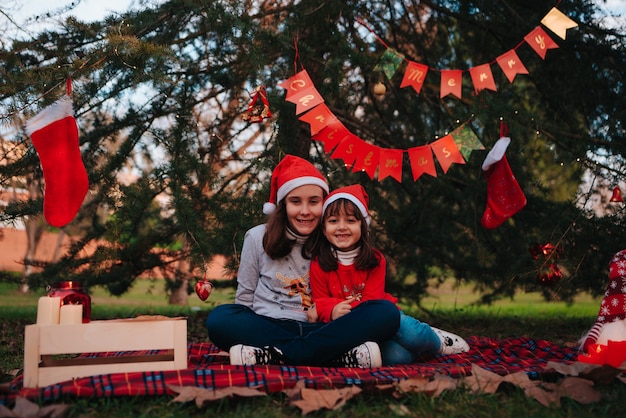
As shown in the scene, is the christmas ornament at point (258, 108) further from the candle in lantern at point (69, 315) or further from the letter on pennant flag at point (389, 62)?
the candle in lantern at point (69, 315)

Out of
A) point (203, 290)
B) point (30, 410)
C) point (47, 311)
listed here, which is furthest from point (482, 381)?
point (203, 290)

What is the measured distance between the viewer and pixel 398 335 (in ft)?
9.98

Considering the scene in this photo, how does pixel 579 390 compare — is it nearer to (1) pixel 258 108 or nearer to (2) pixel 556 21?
(1) pixel 258 108

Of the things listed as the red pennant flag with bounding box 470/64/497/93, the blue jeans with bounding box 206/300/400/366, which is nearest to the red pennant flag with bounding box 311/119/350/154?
the red pennant flag with bounding box 470/64/497/93

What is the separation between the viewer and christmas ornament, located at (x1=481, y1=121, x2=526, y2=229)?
4223mm

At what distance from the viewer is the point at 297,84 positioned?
3861 millimetres

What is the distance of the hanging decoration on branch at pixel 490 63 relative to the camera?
12.8 feet

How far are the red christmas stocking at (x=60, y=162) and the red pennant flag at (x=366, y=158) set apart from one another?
5.61ft

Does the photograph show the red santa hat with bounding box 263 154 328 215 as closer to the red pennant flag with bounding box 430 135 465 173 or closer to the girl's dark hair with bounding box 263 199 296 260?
the girl's dark hair with bounding box 263 199 296 260

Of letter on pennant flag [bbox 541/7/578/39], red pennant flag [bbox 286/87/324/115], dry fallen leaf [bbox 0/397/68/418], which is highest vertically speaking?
letter on pennant flag [bbox 541/7/578/39]

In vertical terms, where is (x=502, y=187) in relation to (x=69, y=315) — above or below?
above

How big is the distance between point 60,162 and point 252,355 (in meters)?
1.54

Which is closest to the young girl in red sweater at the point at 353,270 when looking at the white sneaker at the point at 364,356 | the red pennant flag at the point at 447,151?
the white sneaker at the point at 364,356

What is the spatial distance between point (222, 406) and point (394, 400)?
613 millimetres
